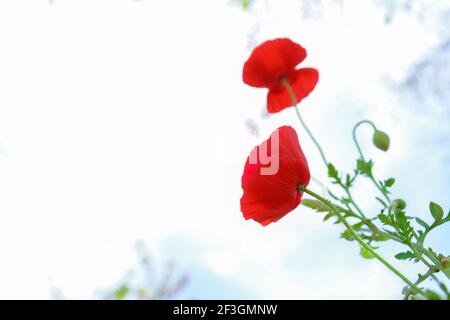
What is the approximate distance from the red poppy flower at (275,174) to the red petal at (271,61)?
203mm

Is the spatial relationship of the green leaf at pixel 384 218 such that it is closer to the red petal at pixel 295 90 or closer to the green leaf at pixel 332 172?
the green leaf at pixel 332 172

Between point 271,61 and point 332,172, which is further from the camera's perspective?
point 271,61

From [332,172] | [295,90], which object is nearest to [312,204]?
[332,172]

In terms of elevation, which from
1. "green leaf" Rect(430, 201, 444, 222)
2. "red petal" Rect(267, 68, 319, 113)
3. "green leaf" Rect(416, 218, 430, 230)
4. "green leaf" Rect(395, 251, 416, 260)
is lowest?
"green leaf" Rect(395, 251, 416, 260)

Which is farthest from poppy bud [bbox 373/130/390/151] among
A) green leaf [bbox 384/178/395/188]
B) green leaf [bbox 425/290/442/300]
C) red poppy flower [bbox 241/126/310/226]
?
green leaf [bbox 425/290/442/300]

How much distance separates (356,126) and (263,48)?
0.18 metres

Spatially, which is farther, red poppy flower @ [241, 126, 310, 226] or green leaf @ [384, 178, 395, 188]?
green leaf @ [384, 178, 395, 188]

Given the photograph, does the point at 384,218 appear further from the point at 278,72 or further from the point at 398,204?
the point at 278,72

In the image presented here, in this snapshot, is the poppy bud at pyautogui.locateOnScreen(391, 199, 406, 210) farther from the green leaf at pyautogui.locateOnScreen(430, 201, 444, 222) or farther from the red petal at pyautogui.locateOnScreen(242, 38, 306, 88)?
the red petal at pyautogui.locateOnScreen(242, 38, 306, 88)

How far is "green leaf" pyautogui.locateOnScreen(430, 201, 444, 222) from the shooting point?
45 centimetres

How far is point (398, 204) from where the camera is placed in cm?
42

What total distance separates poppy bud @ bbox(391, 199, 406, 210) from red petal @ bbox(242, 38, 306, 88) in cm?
24

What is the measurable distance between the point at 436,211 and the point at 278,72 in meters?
0.27
